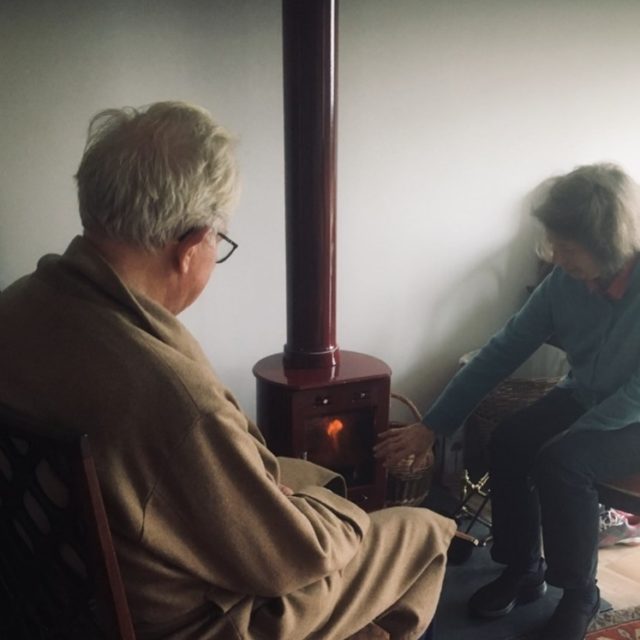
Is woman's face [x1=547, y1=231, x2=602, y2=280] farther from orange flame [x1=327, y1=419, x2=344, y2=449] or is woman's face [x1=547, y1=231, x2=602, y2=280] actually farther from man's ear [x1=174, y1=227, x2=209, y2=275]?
man's ear [x1=174, y1=227, x2=209, y2=275]

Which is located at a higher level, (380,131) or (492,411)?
(380,131)

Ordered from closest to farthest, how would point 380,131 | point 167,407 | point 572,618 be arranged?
1. point 167,407
2. point 572,618
3. point 380,131

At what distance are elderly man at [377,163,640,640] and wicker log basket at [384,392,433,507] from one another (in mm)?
319

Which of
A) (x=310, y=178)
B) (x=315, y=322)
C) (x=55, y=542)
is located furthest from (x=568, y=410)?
(x=55, y=542)

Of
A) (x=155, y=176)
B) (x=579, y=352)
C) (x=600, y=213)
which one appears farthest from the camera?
(x=579, y=352)

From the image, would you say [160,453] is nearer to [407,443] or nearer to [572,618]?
[407,443]

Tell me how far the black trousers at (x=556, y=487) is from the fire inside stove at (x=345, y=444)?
39 cm

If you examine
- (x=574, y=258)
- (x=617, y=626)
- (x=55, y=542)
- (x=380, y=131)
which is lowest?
(x=617, y=626)

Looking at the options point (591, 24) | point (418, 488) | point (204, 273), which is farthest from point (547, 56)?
point (204, 273)

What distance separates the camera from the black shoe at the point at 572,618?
165 centimetres

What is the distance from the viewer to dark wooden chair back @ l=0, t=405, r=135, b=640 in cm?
76

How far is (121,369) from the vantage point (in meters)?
0.84

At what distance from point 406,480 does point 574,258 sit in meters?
0.96

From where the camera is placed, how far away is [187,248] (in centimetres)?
99
